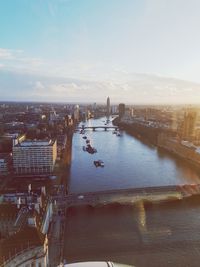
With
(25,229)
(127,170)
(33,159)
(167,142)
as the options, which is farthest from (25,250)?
(167,142)

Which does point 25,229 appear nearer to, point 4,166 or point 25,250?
point 25,250

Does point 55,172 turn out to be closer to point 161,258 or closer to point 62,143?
point 62,143

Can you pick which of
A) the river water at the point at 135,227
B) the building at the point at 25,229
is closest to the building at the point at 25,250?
the building at the point at 25,229

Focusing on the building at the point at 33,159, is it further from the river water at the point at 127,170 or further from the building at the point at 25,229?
the building at the point at 25,229

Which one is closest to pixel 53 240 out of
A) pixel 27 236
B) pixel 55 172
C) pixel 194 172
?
pixel 27 236

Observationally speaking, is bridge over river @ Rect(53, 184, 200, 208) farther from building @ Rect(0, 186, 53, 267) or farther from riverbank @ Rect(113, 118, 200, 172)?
riverbank @ Rect(113, 118, 200, 172)

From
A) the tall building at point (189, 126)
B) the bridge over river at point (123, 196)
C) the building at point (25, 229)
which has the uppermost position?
the tall building at point (189, 126)

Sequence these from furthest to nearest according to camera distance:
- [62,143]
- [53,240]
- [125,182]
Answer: [62,143] < [125,182] < [53,240]

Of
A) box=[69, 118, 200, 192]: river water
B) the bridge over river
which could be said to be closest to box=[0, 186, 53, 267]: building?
the bridge over river

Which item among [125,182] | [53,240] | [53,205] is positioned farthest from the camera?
[125,182]
